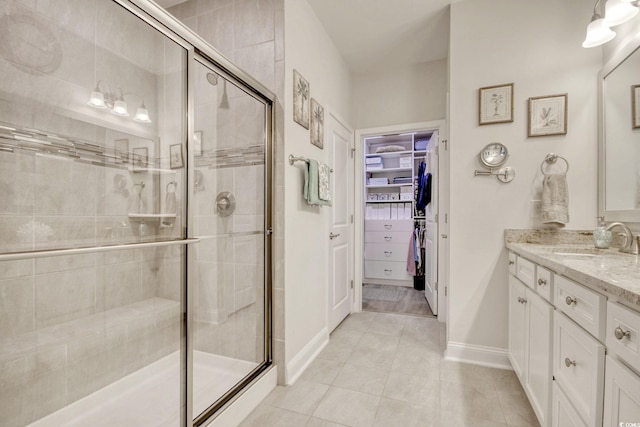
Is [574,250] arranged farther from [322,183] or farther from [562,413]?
[322,183]

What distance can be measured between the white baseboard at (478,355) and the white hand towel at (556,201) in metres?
1.02

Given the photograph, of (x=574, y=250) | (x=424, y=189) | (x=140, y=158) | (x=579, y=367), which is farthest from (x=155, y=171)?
(x=424, y=189)

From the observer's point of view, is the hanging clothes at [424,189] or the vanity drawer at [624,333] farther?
the hanging clothes at [424,189]

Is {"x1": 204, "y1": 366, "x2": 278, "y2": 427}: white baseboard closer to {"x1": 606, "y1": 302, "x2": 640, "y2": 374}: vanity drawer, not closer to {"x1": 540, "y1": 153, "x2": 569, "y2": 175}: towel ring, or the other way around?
{"x1": 606, "y1": 302, "x2": 640, "y2": 374}: vanity drawer

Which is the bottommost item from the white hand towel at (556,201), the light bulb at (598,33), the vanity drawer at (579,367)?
the vanity drawer at (579,367)

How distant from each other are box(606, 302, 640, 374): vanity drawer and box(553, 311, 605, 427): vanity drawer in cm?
8

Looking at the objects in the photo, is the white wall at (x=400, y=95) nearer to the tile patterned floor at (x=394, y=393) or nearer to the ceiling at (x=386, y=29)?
the ceiling at (x=386, y=29)

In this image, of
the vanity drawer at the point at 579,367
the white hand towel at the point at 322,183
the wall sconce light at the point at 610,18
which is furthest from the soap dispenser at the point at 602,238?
the white hand towel at the point at 322,183

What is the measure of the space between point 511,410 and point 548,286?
850mm

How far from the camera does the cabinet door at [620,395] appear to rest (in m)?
0.74

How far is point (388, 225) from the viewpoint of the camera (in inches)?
176

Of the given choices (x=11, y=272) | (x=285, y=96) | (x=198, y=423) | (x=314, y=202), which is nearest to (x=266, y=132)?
(x=285, y=96)

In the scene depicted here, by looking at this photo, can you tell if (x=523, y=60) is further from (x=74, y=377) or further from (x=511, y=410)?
(x=74, y=377)

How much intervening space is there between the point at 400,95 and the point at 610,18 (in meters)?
1.78
